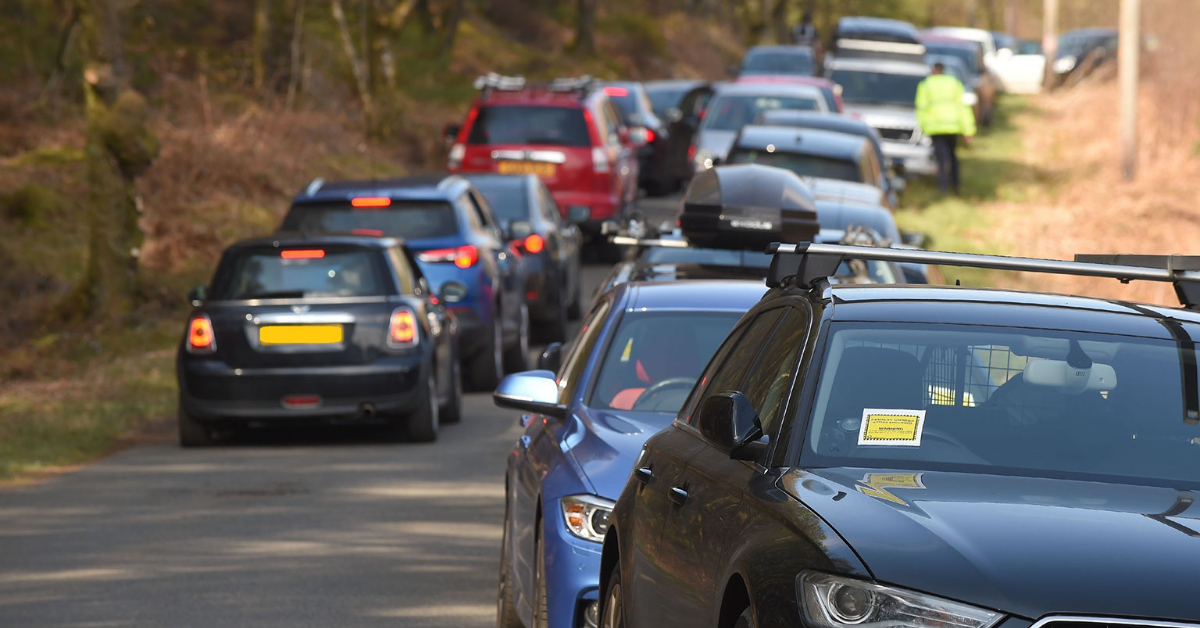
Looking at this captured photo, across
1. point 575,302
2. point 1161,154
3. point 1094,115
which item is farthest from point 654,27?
point 575,302

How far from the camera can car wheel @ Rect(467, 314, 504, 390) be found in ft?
51.1

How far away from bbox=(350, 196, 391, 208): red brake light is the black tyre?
63.0 inches

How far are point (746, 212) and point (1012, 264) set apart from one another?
6105 millimetres

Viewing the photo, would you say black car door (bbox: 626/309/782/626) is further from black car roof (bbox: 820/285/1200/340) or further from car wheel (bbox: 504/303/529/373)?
car wheel (bbox: 504/303/529/373)

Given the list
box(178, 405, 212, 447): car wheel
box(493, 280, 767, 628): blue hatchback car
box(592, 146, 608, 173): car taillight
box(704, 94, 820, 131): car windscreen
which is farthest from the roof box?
box(704, 94, 820, 131): car windscreen

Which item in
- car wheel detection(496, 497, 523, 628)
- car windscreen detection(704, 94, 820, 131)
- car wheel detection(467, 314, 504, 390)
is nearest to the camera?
car wheel detection(496, 497, 523, 628)

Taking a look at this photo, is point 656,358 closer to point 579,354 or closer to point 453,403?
point 579,354

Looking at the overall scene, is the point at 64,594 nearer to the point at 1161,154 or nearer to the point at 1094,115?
the point at 1161,154

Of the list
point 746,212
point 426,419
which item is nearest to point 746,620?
point 746,212

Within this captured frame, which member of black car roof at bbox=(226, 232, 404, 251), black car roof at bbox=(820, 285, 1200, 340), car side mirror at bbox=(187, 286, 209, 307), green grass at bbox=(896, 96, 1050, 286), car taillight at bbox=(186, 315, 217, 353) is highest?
black car roof at bbox=(820, 285, 1200, 340)

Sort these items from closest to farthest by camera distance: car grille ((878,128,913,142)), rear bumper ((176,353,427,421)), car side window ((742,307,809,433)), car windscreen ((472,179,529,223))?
car side window ((742,307,809,433)), rear bumper ((176,353,427,421)), car windscreen ((472,179,529,223)), car grille ((878,128,913,142))

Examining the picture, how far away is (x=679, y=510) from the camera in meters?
4.94

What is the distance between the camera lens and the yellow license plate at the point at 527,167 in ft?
72.5

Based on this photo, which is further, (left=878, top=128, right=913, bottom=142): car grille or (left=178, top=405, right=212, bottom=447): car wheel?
(left=878, top=128, right=913, bottom=142): car grille
